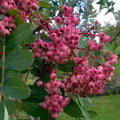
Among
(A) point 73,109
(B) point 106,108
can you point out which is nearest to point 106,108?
(B) point 106,108

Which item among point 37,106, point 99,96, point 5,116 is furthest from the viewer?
point 99,96

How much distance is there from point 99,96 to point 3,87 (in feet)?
29.6

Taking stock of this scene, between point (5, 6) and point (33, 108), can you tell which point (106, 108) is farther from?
point (5, 6)

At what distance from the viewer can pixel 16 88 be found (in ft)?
1.73

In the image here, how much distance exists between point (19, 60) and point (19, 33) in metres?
0.08

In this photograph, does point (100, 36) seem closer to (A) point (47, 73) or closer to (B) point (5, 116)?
(A) point (47, 73)

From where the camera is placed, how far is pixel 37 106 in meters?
0.73

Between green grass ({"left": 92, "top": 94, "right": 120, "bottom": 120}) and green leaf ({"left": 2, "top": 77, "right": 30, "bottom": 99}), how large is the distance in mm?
5223

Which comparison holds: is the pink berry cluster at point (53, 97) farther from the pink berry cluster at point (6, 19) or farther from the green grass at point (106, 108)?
the green grass at point (106, 108)

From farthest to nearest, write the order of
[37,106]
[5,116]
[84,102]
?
[84,102] → [37,106] → [5,116]

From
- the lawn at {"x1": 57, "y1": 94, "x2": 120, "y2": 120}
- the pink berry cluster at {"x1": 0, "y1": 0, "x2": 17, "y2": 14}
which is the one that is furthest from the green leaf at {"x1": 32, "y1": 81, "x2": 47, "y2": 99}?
the lawn at {"x1": 57, "y1": 94, "x2": 120, "y2": 120}

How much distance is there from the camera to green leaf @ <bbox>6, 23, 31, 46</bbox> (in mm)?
575

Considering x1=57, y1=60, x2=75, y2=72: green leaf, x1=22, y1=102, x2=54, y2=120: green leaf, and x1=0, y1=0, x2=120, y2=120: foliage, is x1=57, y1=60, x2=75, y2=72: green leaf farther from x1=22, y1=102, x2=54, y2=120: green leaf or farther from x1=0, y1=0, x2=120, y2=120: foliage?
x1=22, y1=102, x2=54, y2=120: green leaf

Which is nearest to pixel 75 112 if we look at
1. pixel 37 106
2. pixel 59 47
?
pixel 37 106
